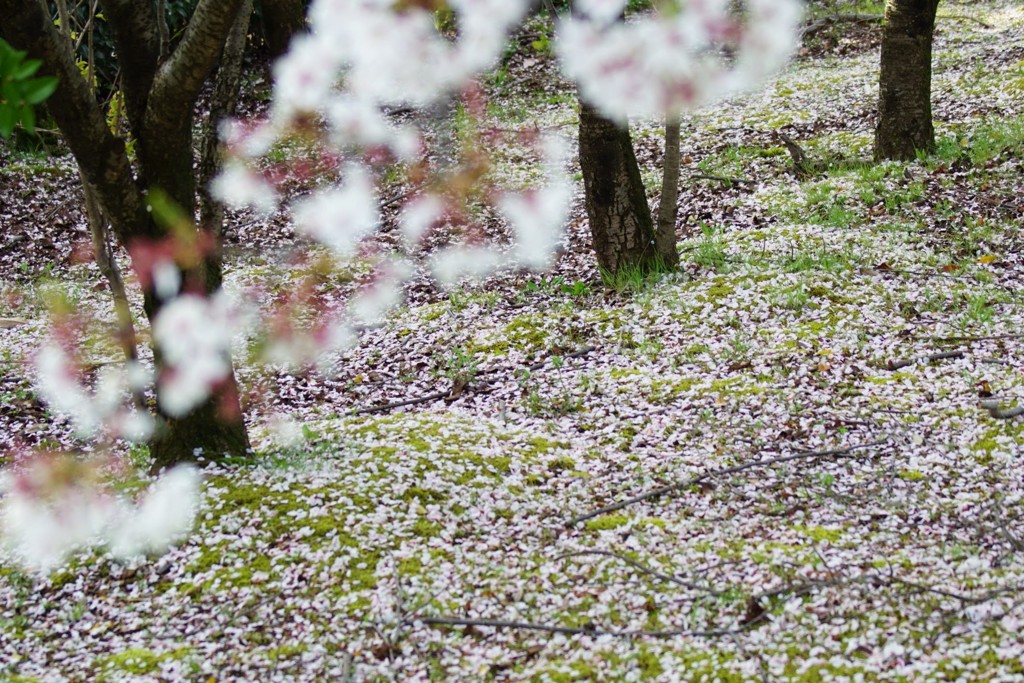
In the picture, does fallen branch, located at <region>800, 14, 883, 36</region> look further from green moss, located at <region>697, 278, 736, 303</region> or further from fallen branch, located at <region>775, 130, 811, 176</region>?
green moss, located at <region>697, 278, 736, 303</region>

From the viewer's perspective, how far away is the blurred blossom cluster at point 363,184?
14.8 ft

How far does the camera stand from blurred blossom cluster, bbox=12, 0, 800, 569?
14.8ft

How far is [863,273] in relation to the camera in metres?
6.84

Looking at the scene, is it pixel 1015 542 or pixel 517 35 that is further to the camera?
pixel 517 35

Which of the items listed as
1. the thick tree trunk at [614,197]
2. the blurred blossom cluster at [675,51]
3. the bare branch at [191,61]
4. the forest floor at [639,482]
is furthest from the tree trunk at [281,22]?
the bare branch at [191,61]

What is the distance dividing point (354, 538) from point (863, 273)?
4681 millimetres

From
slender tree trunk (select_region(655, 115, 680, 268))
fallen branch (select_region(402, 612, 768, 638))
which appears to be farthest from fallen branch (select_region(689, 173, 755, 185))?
fallen branch (select_region(402, 612, 768, 638))

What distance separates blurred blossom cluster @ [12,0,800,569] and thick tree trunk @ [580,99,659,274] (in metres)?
0.22

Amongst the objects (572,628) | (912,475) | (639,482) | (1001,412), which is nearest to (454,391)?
(639,482)

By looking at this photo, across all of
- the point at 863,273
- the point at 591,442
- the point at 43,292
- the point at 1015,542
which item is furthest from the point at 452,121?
the point at 1015,542

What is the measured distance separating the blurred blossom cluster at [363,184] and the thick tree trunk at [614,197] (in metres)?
0.22

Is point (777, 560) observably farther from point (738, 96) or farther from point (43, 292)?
point (738, 96)

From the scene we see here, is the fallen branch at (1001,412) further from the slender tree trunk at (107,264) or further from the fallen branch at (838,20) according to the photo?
the fallen branch at (838,20)

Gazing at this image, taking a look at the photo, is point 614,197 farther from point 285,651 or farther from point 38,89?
point 38,89
